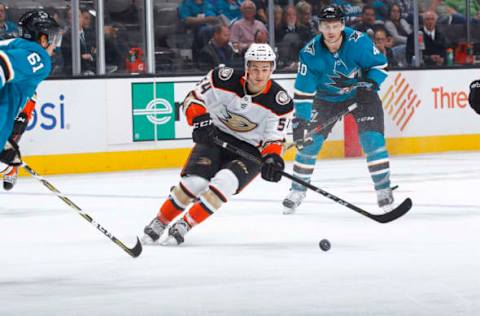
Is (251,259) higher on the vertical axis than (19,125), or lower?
lower

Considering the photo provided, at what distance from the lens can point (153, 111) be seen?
1016 cm

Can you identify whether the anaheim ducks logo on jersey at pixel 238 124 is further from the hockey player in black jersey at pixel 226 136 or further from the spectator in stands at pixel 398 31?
the spectator in stands at pixel 398 31

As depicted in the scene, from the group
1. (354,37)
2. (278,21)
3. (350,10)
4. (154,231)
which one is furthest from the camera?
(350,10)

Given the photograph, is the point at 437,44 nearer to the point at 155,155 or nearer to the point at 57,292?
the point at 155,155

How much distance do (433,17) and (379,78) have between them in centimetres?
536

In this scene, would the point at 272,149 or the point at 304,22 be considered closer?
the point at 272,149

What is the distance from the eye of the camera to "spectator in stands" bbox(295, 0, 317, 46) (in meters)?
11.1

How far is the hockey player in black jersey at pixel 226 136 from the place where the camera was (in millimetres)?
5426

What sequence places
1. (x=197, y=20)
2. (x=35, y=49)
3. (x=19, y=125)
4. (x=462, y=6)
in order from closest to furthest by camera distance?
1. (x=35, y=49)
2. (x=19, y=125)
3. (x=197, y=20)
4. (x=462, y=6)

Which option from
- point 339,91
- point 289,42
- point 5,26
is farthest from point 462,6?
point 339,91

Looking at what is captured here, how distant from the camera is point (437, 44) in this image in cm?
1182

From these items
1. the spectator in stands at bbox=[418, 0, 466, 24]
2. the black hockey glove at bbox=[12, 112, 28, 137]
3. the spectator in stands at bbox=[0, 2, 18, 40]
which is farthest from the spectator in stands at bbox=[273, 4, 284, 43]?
the black hockey glove at bbox=[12, 112, 28, 137]

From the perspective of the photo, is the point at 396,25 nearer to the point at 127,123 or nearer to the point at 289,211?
the point at 127,123

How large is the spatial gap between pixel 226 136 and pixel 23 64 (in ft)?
5.05
